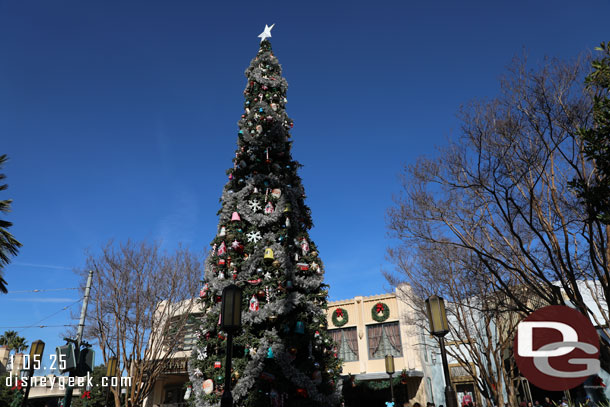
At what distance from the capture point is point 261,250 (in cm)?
931

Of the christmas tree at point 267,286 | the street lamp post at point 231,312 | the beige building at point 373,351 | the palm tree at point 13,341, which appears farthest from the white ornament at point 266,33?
the palm tree at point 13,341

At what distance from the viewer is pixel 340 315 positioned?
2595 cm

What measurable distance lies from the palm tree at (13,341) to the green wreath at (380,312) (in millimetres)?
38215

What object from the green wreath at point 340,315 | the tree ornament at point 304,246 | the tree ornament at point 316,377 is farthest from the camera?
the green wreath at point 340,315

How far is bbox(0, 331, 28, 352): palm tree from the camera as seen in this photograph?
38.9m

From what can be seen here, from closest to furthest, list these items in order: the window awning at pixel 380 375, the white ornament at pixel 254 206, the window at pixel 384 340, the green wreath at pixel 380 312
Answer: the white ornament at pixel 254 206 → the window awning at pixel 380 375 → the window at pixel 384 340 → the green wreath at pixel 380 312

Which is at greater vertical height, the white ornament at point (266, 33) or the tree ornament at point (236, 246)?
the white ornament at point (266, 33)

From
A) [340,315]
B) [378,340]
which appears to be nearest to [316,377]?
[378,340]

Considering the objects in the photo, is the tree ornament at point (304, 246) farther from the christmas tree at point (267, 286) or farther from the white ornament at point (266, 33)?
the white ornament at point (266, 33)

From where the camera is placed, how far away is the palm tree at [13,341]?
3891cm

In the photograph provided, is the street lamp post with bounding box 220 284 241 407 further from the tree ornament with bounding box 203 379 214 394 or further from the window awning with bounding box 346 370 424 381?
the window awning with bounding box 346 370 424 381

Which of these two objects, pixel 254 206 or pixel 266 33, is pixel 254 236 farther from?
pixel 266 33

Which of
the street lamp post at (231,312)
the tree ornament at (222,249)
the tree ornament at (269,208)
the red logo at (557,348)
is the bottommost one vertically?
the red logo at (557,348)

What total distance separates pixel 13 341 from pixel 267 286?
46.2m
